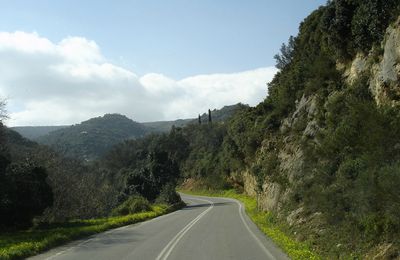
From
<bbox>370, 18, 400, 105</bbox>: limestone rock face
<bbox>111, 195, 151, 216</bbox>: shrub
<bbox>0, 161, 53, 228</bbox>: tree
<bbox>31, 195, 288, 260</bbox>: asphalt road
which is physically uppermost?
<bbox>370, 18, 400, 105</bbox>: limestone rock face

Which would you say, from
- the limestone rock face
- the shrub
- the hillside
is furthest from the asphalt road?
the shrub

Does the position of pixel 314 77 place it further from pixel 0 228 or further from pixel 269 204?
pixel 0 228

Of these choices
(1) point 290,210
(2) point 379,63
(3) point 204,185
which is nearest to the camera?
(2) point 379,63

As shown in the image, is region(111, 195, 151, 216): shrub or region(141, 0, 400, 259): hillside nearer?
region(141, 0, 400, 259): hillside

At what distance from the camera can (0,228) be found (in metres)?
29.3

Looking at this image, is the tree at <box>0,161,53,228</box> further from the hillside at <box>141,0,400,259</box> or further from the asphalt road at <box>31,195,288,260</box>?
the hillside at <box>141,0,400,259</box>

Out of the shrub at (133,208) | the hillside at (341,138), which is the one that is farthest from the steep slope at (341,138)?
the shrub at (133,208)

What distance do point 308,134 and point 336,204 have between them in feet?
40.5

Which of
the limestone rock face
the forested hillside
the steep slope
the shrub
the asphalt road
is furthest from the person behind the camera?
the shrub

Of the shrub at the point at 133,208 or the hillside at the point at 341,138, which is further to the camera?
the shrub at the point at 133,208

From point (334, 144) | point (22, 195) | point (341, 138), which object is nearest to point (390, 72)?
point (341, 138)

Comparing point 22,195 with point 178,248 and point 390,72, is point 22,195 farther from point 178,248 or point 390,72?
point 390,72

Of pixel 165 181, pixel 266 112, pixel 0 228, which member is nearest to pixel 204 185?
Result: pixel 165 181

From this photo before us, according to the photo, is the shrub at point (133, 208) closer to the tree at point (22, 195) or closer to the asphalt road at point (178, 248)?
the tree at point (22, 195)
